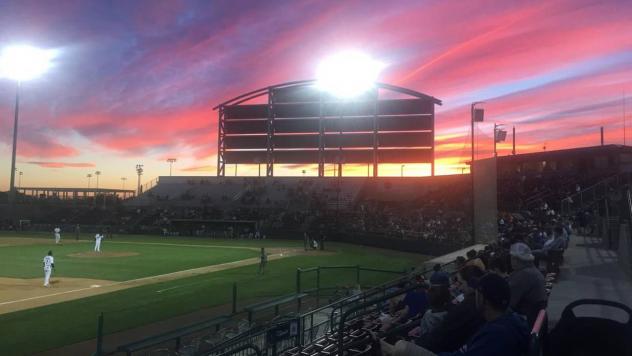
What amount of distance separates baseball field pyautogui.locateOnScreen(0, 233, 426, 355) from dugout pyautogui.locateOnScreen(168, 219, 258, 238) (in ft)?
51.5

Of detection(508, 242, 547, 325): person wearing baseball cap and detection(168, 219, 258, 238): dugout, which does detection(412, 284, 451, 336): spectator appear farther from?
detection(168, 219, 258, 238): dugout

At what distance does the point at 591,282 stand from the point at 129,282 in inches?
803

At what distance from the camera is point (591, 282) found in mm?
10766

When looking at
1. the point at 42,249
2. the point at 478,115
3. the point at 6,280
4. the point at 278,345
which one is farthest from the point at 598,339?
the point at 42,249

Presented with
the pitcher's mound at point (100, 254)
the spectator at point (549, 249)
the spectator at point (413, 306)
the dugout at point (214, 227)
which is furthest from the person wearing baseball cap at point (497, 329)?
the dugout at point (214, 227)

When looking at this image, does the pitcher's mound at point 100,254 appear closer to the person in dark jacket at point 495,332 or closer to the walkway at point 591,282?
the walkway at point 591,282

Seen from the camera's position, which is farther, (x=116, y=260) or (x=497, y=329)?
(x=116, y=260)

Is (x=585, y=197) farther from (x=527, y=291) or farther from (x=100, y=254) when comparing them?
(x=100, y=254)

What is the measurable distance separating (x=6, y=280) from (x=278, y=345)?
815 inches

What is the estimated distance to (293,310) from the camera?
46.4 feet

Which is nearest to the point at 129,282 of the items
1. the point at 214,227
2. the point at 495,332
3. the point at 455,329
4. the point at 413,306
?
the point at 413,306

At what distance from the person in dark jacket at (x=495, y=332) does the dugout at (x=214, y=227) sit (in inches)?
2068

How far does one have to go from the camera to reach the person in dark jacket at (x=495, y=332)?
3133 millimetres

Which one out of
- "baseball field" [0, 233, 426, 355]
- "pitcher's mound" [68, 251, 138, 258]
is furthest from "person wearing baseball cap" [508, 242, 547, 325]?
"pitcher's mound" [68, 251, 138, 258]
